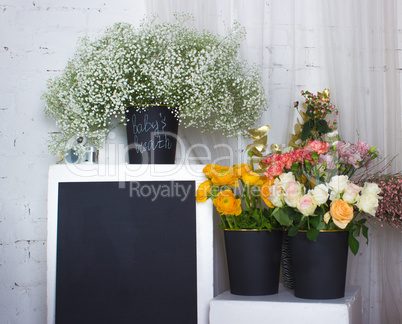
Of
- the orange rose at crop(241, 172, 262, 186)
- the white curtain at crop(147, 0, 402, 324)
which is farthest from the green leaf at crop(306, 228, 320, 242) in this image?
the white curtain at crop(147, 0, 402, 324)

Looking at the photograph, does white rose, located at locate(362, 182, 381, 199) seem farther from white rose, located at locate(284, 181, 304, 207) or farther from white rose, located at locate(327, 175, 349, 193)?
white rose, located at locate(284, 181, 304, 207)

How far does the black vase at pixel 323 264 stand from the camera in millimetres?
1267

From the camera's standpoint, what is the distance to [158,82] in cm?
146

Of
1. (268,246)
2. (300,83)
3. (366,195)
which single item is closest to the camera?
(366,195)

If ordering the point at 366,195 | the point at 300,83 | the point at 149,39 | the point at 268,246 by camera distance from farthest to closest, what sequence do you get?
the point at 300,83 < the point at 149,39 < the point at 268,246 < the point at 366,195

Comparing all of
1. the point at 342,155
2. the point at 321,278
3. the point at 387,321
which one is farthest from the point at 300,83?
the point at 387,321

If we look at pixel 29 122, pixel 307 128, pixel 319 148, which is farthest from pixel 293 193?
pixel 29 122

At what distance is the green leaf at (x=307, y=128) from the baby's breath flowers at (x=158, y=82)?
0.17 meters

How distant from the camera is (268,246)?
1342 millimetres

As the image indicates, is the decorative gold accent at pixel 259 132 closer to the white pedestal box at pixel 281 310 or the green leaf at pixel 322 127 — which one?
the green leaf at pixel 322 127

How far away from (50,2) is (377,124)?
140 centimetres

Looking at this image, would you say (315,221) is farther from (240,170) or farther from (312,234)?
(240,170)

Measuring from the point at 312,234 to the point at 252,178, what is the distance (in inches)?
9.8

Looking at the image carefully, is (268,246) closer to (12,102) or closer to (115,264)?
(115,264)
